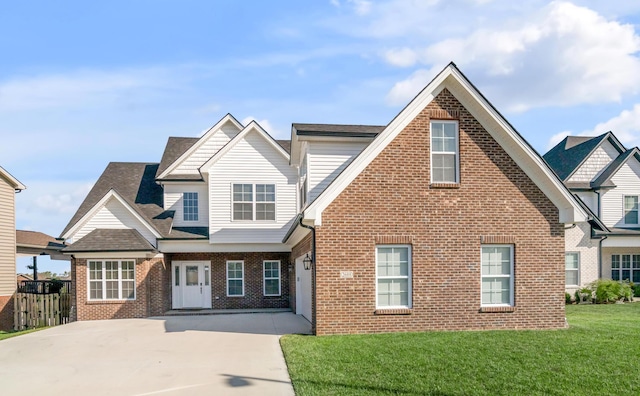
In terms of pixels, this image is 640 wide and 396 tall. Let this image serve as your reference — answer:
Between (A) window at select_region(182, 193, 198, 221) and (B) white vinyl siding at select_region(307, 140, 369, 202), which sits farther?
(A) window at select_region(182, 193, 198, 221)

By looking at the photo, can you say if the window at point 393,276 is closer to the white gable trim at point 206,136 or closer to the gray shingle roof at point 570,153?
the white gable trim at point 206,136

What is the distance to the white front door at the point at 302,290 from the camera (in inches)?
696

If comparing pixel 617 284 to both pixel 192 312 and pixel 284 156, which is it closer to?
pixel 284 156

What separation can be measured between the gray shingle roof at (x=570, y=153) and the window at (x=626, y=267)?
195 inches

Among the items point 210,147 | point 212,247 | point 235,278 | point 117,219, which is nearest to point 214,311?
point 235,278

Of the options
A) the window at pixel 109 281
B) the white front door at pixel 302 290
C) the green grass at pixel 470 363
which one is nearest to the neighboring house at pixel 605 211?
the green grass at pixel 470 363

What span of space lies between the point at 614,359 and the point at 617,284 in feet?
50.8

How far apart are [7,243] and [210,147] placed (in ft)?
33.9

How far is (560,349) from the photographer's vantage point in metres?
10.9

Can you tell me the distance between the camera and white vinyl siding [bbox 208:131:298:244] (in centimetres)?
2175

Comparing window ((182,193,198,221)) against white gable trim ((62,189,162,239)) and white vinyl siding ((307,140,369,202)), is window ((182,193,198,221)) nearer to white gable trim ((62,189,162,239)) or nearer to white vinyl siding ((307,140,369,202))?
white gable trim ((62,189,162,239))

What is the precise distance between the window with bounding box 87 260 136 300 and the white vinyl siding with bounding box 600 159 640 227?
72.8 ft

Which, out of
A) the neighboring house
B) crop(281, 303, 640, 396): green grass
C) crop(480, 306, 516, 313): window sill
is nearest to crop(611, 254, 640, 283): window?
the neighboring house

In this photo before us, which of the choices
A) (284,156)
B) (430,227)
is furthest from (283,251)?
(430,227)
